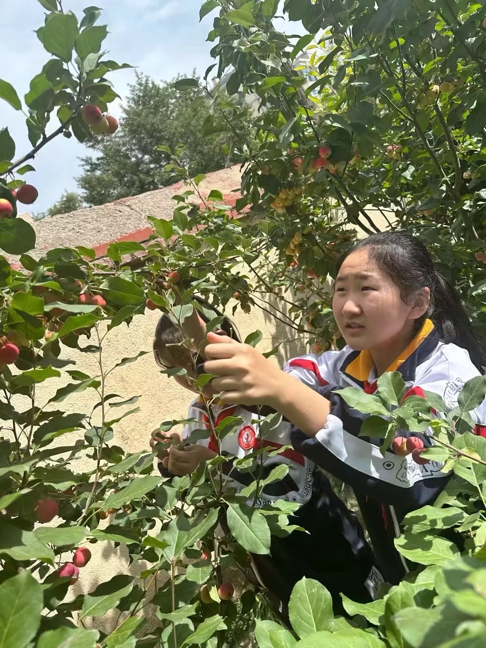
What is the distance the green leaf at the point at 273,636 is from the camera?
0.48 metres

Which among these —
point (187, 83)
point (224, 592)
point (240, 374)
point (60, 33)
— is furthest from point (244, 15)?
point (224, 592)

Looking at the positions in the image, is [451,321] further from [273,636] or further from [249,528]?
[273,636]

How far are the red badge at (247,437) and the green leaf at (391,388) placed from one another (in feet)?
1.74

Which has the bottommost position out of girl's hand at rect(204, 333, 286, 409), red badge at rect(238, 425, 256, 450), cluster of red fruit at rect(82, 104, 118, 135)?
red badge at rect(238, 425, 256, 450)

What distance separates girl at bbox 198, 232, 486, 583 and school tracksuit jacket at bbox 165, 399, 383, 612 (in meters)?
0.11

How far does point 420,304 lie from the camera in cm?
110

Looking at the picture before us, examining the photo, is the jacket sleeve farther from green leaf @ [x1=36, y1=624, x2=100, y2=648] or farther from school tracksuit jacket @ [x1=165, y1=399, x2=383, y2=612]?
green leaf @ [x1=36, y1=624, x2=100, y2=648]

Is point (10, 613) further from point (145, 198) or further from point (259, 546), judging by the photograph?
point (145, 198)

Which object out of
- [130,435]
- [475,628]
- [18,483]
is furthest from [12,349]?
[130,435]

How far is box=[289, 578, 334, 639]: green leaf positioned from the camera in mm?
501

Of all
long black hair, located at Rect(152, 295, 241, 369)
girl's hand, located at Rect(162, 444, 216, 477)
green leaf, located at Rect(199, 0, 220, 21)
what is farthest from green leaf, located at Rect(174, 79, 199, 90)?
girl's hand, located at Rect(162, 444, 216, 477)

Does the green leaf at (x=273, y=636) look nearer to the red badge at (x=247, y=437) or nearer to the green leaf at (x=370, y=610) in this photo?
the green leaf at (x=370, y=610)

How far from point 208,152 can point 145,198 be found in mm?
15989

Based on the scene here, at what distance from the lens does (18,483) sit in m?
0.67
